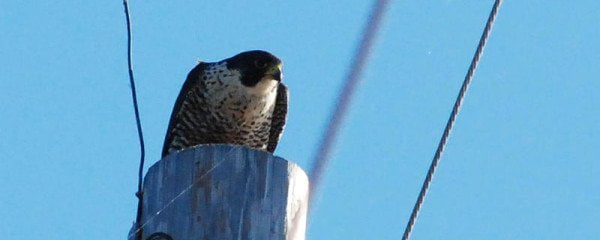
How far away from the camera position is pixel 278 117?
31.0 ft

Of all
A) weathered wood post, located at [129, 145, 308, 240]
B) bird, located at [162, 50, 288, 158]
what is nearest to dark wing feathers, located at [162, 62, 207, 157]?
bird, located at [162, 50, 288, 158]

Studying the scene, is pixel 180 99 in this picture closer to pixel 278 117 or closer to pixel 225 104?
pixel 225 104

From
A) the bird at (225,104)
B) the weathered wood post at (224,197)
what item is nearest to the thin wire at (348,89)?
the weathered wood post at (224,197)

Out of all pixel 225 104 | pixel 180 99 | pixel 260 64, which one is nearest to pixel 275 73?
pixel 260 64

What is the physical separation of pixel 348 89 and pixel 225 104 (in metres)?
5.82

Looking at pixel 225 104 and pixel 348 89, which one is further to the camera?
pixel 225 104

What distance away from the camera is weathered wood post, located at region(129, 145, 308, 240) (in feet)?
13.6

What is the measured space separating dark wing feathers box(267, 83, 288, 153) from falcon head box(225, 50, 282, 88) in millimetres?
259

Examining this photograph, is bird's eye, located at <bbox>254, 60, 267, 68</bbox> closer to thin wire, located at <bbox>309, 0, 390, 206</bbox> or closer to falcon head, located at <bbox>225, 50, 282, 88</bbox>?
falcon head, located at <bbox>225, 50, 282, 88</bbox>

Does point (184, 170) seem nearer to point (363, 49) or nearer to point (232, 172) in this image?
point (232, 172)

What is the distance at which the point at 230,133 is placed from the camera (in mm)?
8984

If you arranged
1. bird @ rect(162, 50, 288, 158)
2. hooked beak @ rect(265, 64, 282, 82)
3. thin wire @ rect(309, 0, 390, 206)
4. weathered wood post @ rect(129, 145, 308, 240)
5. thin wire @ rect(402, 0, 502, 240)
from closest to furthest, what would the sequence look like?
thin wire @ rect(309, 0, 390, 206), weathered wood post @ rect(129, 145, 308, 240), thin wire @ rect(402, 0, 502, 240), bird @ rect(162, 50, 288, 158), hooked beak @ rect(265, 64, 282, 82)

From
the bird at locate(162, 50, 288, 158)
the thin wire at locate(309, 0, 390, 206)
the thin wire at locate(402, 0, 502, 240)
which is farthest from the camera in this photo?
the bird at locate(162, 50, 288, 158)

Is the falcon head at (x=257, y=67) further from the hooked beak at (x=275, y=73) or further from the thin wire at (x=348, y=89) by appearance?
the thin wire at (x=348, y=89)
